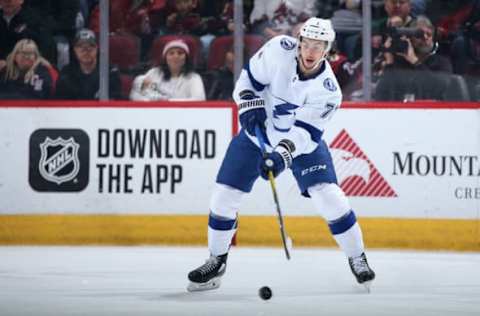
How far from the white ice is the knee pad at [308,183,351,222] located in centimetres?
36

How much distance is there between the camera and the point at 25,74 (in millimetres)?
7891

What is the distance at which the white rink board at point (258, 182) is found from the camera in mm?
7496

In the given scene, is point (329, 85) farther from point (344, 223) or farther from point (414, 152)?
point (414, 152)

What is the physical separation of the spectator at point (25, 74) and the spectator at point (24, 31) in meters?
0.03

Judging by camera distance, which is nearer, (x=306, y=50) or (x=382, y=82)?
(x=306, y=50)

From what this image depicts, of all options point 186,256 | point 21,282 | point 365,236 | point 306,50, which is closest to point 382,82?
point 365,236

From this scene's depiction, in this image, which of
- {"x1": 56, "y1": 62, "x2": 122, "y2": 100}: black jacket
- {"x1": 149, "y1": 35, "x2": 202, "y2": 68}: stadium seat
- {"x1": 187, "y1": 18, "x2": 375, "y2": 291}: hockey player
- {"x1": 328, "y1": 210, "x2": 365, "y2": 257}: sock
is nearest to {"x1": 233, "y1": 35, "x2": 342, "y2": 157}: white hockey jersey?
{"x1": 187, "y1": 18, "x2": 375, "y2": 291}: hockey player

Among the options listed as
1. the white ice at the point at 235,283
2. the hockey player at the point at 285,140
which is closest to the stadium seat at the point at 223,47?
the white ice at the point at 235,283

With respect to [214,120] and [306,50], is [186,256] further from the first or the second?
[306,50]

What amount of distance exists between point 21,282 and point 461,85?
10.3 ft

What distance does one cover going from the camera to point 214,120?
768cm

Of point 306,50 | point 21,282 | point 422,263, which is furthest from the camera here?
point 422,263

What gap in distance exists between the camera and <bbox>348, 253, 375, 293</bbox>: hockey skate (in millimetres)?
5711

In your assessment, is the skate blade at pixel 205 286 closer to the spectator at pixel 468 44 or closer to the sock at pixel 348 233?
the sock at pixel 348 233
